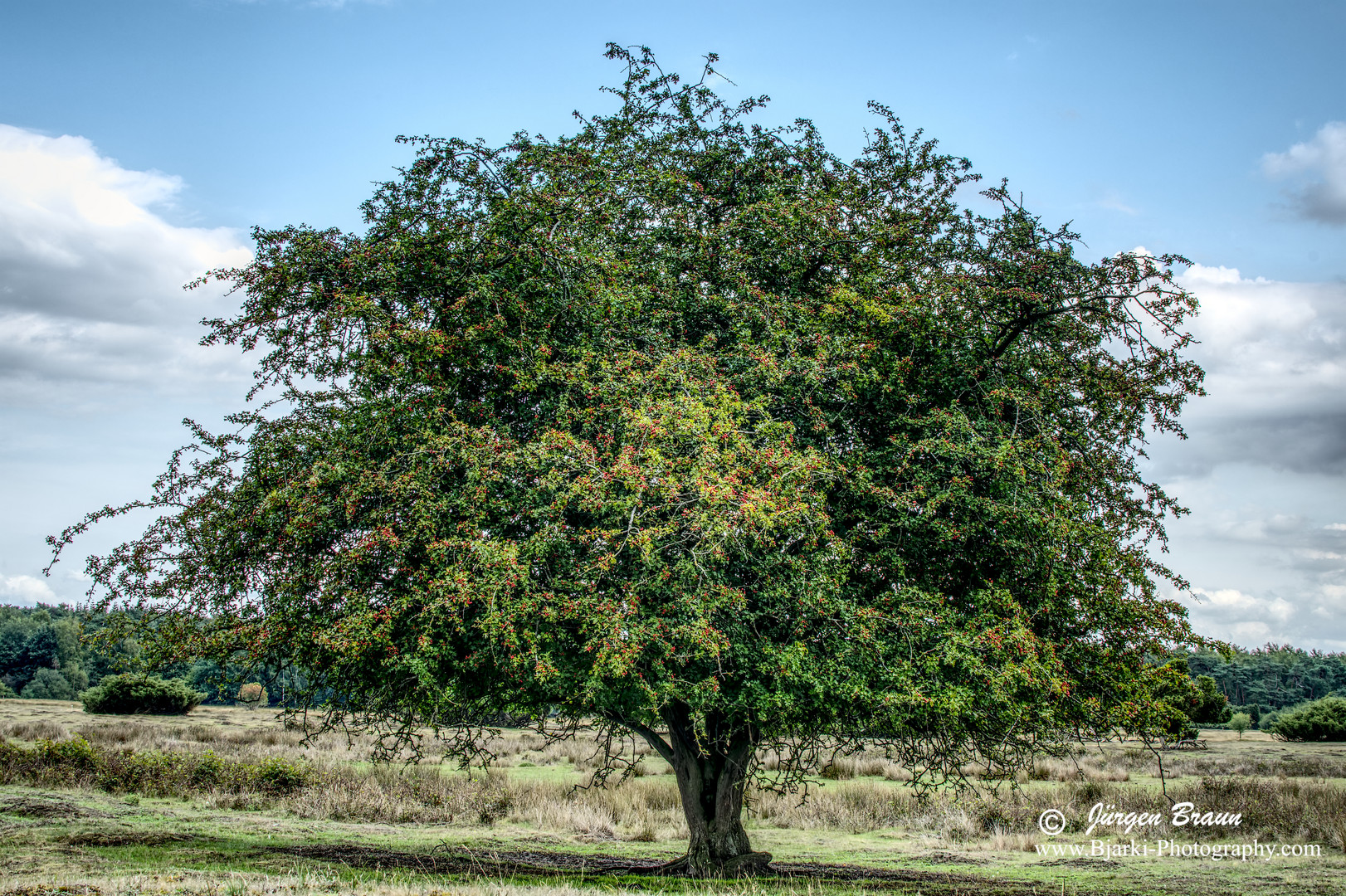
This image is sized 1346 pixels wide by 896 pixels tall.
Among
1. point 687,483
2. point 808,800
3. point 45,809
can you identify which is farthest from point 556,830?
point 687,483

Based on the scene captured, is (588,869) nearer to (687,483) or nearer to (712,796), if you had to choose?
(712,796)

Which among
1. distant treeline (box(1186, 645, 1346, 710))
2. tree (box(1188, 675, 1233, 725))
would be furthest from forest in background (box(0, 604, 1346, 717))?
tree (box(1188, 675, 1233, 725))

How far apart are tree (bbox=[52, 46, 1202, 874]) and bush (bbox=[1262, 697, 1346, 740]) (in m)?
37.5

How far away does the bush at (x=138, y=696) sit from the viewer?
40531mm

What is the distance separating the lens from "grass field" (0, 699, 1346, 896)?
11.2 metres

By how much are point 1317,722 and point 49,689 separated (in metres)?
98.3

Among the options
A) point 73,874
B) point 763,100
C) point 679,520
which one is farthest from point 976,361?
point 73,874

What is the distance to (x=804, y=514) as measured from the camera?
9609mm

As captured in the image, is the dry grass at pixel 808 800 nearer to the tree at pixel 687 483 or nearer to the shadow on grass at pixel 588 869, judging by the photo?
the shadow on grass at pixel 588 869

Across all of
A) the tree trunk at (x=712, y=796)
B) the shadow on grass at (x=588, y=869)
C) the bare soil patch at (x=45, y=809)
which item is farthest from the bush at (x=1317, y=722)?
the bare soil patch at (x=45, y=809)

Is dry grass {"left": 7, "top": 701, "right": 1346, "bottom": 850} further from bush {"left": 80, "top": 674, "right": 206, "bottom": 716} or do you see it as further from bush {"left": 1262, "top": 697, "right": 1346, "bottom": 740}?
bush {"left": 1262, "top": 697, "right": 1346, "bottom": 740}

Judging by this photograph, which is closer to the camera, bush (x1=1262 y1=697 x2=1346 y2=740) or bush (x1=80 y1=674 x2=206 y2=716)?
bush (x1=1262 y1=697 x2=1346 y2=740)

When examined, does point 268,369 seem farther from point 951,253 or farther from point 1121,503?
point 1121,503

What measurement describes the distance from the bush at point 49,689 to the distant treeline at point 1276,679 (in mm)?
107350
